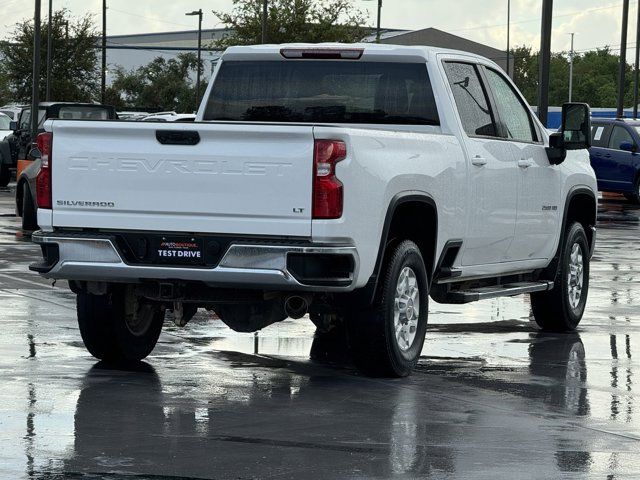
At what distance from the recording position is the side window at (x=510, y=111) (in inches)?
468

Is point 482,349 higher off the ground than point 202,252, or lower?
lower

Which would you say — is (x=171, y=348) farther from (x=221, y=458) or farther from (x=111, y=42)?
(x=111, y=42)

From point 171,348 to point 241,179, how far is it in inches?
97.6

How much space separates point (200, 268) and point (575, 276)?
4839 millimetres

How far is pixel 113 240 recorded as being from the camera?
31.0ft

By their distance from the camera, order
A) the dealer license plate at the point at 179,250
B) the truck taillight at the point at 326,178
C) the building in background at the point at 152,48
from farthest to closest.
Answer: the building in background at the point at 152,48, the dealer license plate at the point at 179,250, the truck taillight at the point at 326,178

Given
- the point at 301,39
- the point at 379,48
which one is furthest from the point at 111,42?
the point at 379,48

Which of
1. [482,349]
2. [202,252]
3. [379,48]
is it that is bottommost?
[482,349]

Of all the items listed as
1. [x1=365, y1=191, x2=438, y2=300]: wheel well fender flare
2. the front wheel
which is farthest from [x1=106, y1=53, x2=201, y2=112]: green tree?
[x1=365, y1=191, x2=438, y2=300]: wheel well fender flare

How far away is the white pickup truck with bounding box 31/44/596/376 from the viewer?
29.8 ft

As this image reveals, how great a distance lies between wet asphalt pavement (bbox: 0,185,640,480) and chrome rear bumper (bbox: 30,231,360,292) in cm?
65

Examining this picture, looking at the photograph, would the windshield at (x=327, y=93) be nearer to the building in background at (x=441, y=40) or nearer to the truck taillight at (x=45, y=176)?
the truck taillight at (x=45, y=176)

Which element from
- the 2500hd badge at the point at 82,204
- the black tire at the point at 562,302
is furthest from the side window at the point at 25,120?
the 2500hd badge at the point at 82,204

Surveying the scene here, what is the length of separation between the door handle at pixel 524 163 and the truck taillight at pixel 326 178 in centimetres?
304
